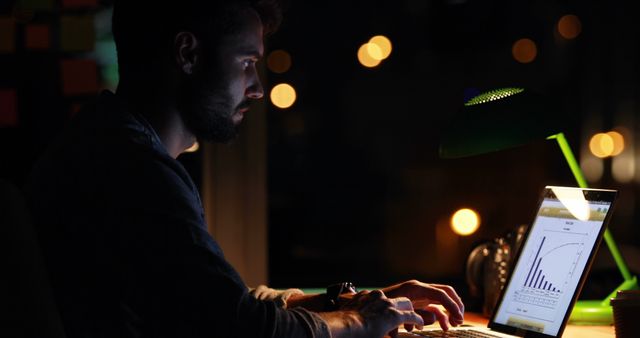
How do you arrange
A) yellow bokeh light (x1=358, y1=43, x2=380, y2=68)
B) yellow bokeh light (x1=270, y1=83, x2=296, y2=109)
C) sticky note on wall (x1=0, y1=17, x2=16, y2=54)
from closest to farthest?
sticky note on wall (x1=0, y1=17, x2=16, y2=54) < yellow bokeh light (x1=270, y1=83, x2=296, y2=109) < yellow bokeh light (x1=358, y1=43, x2=380, y2=68)

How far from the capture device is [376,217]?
12.5ft

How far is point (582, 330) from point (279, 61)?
5.84ft

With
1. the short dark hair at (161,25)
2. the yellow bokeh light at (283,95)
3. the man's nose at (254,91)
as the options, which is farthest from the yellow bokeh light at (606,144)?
the short dark hair at (161,25)

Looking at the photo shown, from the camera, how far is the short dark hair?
1491mm

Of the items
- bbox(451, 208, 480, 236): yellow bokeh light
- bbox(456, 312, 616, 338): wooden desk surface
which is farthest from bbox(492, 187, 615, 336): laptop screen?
bbox(451, 208, 480, 236): yellow bokeh light

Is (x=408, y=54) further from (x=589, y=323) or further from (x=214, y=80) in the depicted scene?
(x=214, y=80)

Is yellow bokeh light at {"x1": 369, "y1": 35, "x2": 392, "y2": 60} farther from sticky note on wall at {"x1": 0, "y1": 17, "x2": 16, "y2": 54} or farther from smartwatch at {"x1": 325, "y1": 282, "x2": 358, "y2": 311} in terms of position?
smartwatch at {"x1": 325, "y1": 282, "x2": 358, "y2": 311}

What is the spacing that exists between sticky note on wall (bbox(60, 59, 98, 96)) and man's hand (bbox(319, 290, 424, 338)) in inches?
67.4

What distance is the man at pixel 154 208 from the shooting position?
125 centimetres

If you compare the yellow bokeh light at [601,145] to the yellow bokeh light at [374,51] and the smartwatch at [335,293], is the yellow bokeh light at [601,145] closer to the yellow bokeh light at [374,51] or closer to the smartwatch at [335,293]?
the yellow bokeh light at [374,51]

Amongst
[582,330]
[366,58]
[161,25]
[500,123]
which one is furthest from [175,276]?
[366,58]

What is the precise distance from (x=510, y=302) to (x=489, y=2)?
2.08 m

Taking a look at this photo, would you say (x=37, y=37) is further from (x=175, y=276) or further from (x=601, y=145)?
(x=601, y=145)

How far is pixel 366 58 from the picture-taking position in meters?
3.48
